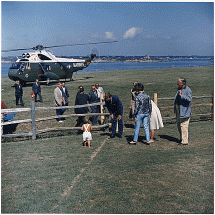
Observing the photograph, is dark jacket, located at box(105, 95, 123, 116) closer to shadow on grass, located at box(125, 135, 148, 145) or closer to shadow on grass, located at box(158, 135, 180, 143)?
shadow on grass, located at box(125, 135, 148, 145)

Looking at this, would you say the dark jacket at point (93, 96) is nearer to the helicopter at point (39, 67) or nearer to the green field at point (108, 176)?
the green field at point (108, 176)

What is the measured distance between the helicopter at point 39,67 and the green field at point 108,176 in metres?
20.9

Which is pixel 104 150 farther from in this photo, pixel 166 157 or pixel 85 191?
pixel 85 191

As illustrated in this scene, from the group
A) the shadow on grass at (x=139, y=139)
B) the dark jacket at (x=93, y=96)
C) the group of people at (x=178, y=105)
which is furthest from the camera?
the dark jacket at (x=93, y=96)

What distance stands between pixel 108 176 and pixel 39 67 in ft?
89.4

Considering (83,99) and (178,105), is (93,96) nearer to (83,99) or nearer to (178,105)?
(83,99)

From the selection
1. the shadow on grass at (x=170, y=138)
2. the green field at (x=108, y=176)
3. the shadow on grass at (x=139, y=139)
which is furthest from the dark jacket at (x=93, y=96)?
the shadow on grass at (x=170, y=138)

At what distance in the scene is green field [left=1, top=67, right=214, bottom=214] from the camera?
5117mm

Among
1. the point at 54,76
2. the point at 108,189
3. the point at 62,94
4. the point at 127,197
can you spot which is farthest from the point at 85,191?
the point at 54,76

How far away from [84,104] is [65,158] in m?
4.33

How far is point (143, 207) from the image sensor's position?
16.4 ft

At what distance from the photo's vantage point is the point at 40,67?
3209cm

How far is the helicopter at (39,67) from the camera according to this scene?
30.0 meters

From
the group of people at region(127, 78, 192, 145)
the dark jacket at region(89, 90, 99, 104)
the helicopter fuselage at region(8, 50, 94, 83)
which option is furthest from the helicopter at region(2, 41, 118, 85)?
the group of people at region(127, 78, 192, 145)
